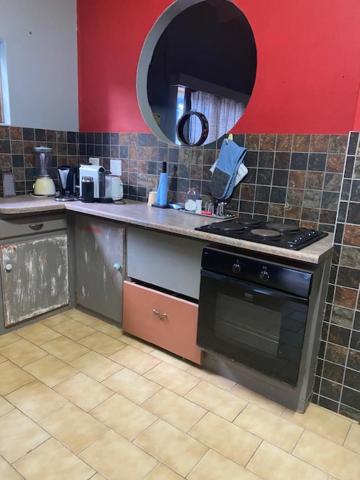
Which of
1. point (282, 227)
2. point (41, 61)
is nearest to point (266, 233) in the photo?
point (282, 227)

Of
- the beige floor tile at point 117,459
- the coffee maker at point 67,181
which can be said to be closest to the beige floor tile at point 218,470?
the beige floor tile at point 117,459

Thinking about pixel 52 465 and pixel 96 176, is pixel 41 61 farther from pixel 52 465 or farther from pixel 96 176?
pixel 52 465

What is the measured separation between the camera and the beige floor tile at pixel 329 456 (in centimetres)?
147

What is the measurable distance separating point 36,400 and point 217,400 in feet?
3.04

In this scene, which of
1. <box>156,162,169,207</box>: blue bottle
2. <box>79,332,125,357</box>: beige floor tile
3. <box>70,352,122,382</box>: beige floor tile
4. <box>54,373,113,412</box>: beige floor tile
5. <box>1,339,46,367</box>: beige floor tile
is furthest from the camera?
<box>156,162,169,207</box>: blue bottle

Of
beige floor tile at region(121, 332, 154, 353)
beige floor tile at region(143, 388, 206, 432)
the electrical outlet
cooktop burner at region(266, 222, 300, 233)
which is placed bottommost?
beige floor tile at region(143, 388, 206, 432)

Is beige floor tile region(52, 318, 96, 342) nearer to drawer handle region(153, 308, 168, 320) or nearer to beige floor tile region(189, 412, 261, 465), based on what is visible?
drawer handle region(153, 308, 168, 320)

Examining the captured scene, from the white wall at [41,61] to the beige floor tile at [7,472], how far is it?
7.55 ft

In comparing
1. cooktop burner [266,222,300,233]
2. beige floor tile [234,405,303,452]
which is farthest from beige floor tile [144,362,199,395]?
cooktop burner [266,222,300,233]

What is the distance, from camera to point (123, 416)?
1725 millimetres

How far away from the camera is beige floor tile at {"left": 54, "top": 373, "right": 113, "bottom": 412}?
5.94 ft

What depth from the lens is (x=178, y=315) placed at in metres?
2.12

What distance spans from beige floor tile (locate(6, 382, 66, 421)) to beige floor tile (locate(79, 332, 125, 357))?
1.43 feet

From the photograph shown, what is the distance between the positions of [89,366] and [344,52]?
7.25ft
